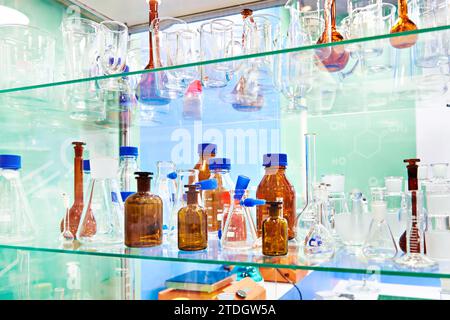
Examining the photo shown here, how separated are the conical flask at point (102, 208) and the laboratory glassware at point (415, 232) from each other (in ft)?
2.34

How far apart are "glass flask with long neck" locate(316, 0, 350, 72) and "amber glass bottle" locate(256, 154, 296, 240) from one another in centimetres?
30

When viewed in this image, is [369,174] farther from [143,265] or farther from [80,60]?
[80,60]

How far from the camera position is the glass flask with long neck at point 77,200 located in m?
1.26

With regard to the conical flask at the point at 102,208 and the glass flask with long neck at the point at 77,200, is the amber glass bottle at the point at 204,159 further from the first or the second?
the glass flask with long neck at the point at 77,200

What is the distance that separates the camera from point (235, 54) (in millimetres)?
Answer: 1063

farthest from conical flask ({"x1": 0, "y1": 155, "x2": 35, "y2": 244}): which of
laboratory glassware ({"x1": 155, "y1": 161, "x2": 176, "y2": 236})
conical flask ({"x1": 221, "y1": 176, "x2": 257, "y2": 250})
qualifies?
conical flask ({"x1": 221, "y1": 176, "x2": 257, "y2": 250})

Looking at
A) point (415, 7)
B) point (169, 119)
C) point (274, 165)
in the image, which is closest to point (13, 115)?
point (169, 119)

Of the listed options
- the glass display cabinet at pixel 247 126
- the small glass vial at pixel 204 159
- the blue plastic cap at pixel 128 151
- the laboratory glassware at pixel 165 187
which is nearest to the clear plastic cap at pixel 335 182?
the glass display cabinet at pixel 247 126

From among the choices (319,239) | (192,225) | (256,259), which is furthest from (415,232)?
(192,225)

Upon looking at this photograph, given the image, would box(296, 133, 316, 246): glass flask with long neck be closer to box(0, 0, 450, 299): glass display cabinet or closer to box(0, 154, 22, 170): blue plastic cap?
box(0, 0, 450, 299): glass display cabinet

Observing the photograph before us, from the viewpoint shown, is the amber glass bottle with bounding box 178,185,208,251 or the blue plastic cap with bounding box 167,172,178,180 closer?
the amber glass bottle with bounding box 178,185,208,251

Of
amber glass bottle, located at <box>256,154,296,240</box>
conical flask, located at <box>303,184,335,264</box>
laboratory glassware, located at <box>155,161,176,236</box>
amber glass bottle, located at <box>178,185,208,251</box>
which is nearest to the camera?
conical flask, located at <box>303,184,335,264</box>

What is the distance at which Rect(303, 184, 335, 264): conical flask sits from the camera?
0.91m

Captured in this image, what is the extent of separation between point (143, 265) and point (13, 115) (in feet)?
2.40
